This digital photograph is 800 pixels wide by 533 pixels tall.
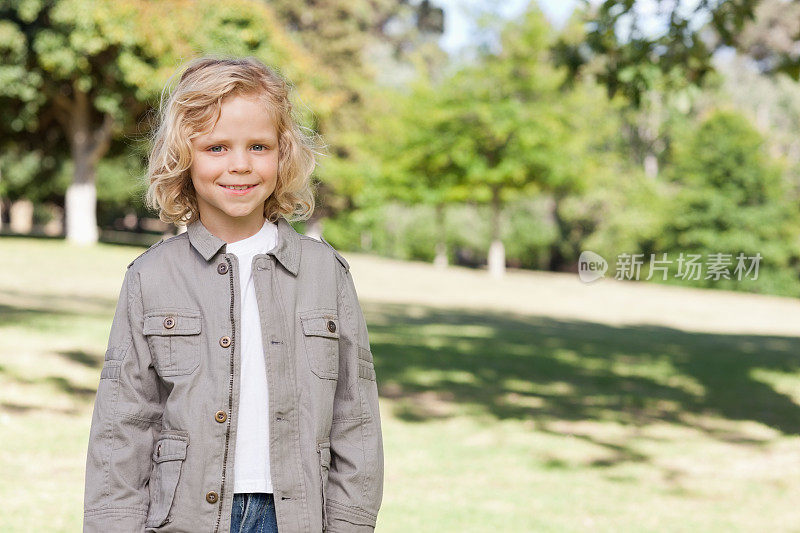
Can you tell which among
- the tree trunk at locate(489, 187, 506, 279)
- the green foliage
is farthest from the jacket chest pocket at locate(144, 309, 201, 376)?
the tree trunk at locate(489, 187, 506, 279)

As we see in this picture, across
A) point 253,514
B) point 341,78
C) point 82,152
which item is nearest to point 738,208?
point 341,78

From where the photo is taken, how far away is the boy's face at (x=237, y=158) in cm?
222

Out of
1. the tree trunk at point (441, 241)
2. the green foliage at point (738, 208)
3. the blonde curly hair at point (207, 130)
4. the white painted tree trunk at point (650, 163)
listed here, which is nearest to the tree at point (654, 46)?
the blonde curly hair at point (207, 130)

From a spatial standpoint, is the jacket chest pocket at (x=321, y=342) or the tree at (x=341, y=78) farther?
the tree at (x=341, y=78)

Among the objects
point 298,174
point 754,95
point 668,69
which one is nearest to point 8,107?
point 668,69

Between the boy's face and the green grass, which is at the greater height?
the boy's face

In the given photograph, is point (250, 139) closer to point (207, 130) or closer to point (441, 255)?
point (207, 130)

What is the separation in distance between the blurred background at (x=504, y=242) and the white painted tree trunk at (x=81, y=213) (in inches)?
3.6

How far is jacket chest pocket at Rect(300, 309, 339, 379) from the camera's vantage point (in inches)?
86.2

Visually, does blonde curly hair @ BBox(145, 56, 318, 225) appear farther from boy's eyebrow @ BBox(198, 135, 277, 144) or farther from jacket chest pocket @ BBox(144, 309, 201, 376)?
jacket chest pocket @ BBox(144, 309, 201, 376)

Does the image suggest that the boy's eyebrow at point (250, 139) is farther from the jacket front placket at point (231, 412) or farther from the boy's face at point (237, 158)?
the jacket front placket at point (231, 412)

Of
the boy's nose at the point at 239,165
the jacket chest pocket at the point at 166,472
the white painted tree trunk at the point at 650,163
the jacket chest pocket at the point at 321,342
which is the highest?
the white painted tree trunk at the point at 650,163

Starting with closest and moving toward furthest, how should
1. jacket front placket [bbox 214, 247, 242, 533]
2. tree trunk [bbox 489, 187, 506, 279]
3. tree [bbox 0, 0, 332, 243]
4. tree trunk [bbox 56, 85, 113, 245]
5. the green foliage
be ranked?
jacket front placket [bbox 214, 247, 242, 533], tree [bbox 0, 0, 332, 243], tree trunk [bbox 56, 85, 113, 245], the green foliage, tree trunk [bbox 489, 187, 506, 279]

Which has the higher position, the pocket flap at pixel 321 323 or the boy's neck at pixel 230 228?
the boy's neck at pixel 230 228
